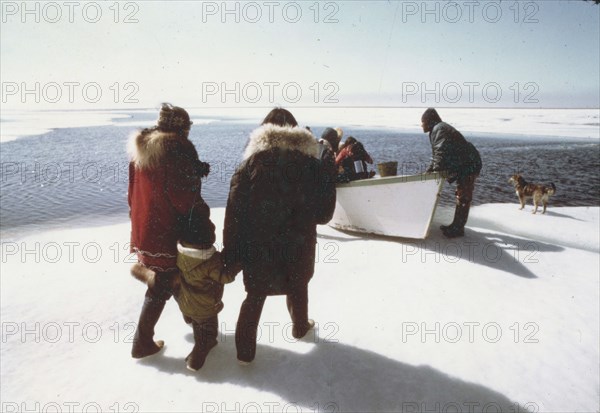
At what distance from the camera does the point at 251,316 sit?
2992 mm

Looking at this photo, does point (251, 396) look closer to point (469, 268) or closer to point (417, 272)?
point (417, 272)

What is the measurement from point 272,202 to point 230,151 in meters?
20.1

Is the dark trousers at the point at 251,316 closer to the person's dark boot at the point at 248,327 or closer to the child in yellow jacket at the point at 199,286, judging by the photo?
the person's dark boot at the point at 248,327

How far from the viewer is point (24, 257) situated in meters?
6.32

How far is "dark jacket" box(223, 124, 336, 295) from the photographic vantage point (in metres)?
2.71

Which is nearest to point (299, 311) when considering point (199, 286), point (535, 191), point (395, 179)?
point (199, 286)

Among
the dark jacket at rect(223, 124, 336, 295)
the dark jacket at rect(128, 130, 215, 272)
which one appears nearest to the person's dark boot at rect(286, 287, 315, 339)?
the dark jacket at rect(223, 124, 336, 295)

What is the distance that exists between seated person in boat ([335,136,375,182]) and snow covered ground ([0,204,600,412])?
4.61ft

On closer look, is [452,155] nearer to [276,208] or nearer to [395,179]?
[395,179]

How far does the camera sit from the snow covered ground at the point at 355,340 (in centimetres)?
291

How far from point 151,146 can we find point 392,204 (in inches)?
172

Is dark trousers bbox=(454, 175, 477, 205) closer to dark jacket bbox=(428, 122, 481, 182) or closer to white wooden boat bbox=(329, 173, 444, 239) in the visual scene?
dark jacket bbox=(428, 122, 481, 182)

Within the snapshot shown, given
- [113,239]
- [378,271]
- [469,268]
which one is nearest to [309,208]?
[378,271]

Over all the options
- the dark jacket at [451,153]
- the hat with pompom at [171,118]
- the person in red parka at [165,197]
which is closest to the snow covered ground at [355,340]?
the person in red parka at [165,197]
